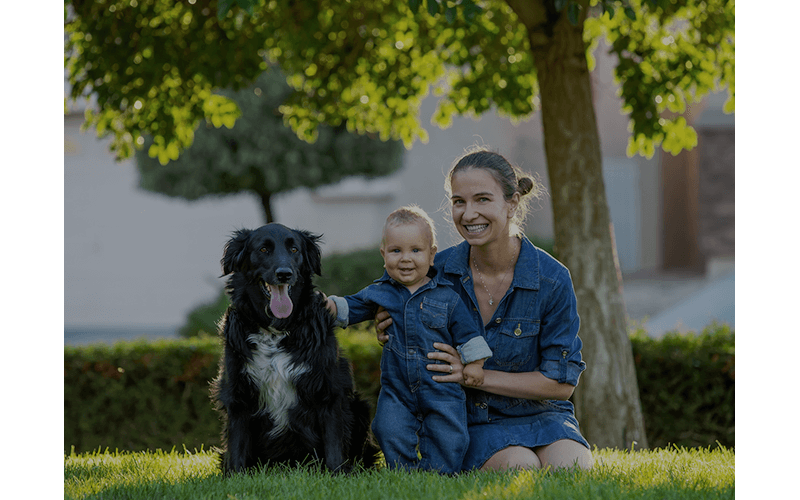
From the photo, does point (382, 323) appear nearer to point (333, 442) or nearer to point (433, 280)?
point (433, 280)

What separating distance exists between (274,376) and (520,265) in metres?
1.34

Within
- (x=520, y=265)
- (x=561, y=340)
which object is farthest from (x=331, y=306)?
(x=561, y=340)

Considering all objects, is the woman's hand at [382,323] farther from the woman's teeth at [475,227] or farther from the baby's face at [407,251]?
the woman's teeth at [475,227]

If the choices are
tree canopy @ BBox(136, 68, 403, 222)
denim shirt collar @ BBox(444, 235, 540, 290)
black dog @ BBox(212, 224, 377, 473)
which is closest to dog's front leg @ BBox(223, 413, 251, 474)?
black dog @ BBox(212, 224, 377, 473)

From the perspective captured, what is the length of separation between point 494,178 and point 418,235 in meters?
0.48

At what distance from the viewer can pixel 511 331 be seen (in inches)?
141

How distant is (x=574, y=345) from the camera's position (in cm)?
352

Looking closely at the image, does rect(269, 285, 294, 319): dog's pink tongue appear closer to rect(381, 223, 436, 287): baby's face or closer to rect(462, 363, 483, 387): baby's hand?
rect(381, 223, 436, 287): baby's face

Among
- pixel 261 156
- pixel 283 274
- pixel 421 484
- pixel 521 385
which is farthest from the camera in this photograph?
pixel 261 156

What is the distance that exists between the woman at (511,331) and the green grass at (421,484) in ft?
0.90

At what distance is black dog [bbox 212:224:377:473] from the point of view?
3.29m

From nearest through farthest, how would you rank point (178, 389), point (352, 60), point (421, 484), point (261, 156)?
point (421, 484) < point (178, 389) < point (352, 60) < point (261, 156)

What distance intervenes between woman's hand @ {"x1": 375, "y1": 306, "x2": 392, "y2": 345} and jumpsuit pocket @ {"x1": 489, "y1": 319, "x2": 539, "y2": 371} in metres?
0.55
